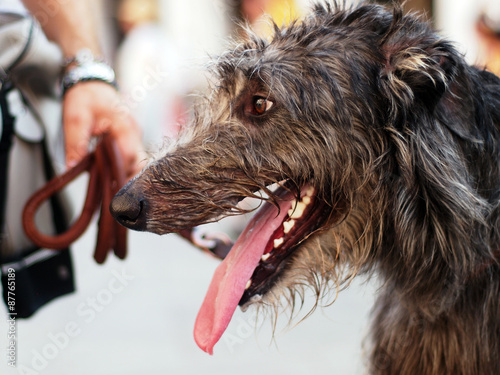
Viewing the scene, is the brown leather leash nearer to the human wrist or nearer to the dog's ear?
the human wrist

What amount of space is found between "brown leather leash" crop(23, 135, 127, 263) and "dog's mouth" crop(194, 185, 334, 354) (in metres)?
0.68

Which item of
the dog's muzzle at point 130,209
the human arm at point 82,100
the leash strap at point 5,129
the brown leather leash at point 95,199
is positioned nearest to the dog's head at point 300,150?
the dog's muzzle at point 130,209

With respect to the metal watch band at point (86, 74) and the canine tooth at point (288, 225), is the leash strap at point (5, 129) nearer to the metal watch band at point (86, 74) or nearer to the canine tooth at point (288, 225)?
the metal watch band at point (86, 74)

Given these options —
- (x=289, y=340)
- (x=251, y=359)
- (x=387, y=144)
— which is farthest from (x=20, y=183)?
(x=289, y=340)

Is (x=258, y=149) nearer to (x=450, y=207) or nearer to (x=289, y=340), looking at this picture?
(x=450, y=207)

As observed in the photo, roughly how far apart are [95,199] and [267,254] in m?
0.98

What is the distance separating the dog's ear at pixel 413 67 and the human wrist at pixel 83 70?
134 cm

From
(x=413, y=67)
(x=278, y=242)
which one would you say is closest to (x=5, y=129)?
(x=278, y=242)

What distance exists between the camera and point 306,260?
192 centimetres

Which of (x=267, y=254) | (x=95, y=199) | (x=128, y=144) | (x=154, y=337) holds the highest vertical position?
(x=267, y=254)

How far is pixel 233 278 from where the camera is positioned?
186 cm

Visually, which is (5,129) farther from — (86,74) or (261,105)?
(261,105)

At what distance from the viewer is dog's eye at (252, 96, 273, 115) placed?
1825 millimetres

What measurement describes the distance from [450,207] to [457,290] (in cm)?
32
